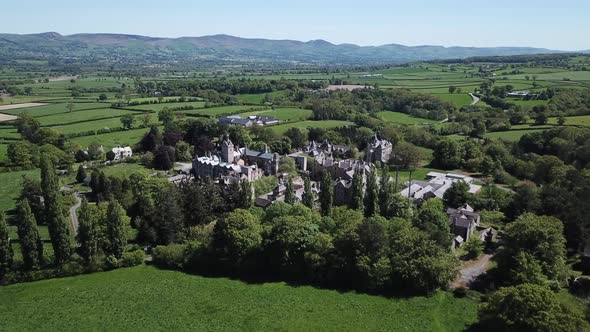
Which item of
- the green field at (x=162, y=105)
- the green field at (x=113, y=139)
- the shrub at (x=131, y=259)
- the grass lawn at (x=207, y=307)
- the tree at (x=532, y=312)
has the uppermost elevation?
the green field at (x=162, y=105)

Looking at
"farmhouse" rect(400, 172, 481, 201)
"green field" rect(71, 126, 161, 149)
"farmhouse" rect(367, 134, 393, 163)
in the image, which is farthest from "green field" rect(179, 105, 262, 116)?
"farmhouse" rect(400, 172, 481, 201)

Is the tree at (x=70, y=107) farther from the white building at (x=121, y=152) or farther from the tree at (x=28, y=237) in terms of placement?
the tree at (x=28, y=237)

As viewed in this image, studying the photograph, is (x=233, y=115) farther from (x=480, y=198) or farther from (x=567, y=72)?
(x=567, y=72)

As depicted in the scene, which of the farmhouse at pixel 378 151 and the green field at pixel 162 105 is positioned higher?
the green field at pixel 162 105

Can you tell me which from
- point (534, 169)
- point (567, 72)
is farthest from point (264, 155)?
point (567, 72)

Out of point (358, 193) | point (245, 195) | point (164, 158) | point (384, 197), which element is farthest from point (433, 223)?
point (164, 158)

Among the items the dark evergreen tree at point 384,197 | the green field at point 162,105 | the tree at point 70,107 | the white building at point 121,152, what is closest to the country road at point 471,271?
the dark evergreen tree at point 384,197
